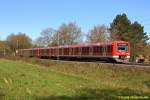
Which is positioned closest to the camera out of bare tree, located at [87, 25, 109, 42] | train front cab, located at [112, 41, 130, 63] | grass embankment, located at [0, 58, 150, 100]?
grass embankment, located at [0, 58, 150, 100]

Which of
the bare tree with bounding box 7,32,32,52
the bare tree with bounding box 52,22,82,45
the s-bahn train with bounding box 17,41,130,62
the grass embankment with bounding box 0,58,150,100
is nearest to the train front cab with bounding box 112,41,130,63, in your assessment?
the s-bahn train with bounding box 17,41,130,62

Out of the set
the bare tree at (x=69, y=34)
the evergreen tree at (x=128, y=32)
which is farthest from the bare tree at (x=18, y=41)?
the evergreen tree at (x=128, y=32)

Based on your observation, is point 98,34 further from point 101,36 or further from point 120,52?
point 120,52

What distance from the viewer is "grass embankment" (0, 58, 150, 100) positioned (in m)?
16.1

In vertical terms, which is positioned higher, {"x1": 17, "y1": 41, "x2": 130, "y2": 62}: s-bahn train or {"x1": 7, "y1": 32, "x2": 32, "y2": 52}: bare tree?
{"x1": 7, "y1": 32, "x2": 32, "y2": 52}: bare tree

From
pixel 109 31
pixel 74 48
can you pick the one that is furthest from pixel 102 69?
pixel 109 31

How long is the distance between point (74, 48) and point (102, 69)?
76.6 feet

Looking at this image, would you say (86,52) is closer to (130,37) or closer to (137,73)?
(137,73)

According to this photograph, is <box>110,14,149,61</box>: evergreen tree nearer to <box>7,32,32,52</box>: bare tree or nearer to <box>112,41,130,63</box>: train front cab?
<box>112,41,130,63</box>: train front cab

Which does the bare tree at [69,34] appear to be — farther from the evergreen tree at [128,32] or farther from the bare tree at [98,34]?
the evergreen tree at [128,32]

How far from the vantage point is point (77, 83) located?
22.3 metres

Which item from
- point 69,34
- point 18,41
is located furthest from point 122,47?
point 18,41

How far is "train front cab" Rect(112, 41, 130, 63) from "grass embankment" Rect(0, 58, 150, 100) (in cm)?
489

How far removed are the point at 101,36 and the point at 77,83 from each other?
95.1 metres
